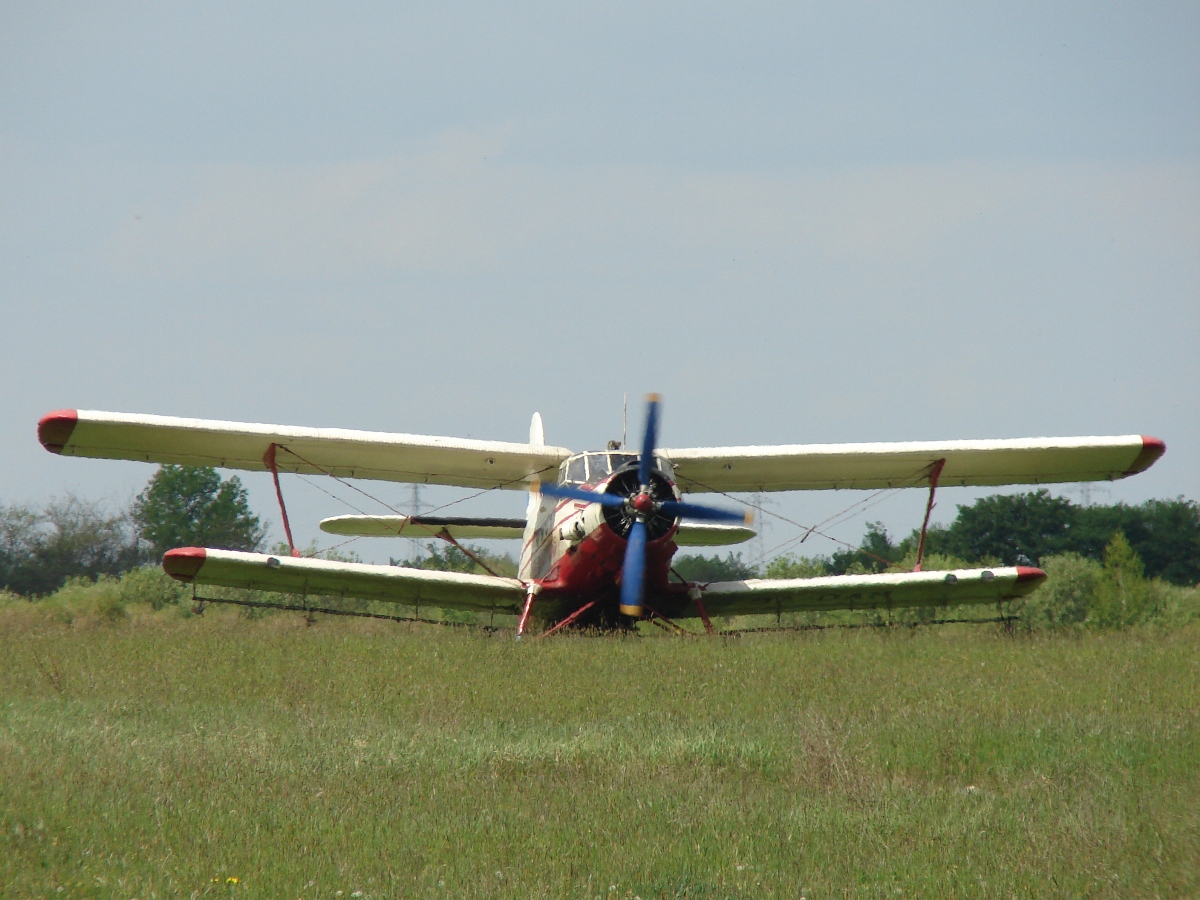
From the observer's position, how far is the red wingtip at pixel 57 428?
17183mm

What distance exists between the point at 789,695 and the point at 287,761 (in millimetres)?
5201

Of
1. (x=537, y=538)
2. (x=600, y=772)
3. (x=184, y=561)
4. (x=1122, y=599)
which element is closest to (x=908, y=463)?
(x=537, y=538)

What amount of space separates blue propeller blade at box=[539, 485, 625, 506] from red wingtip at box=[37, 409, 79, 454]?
6701 millimetres

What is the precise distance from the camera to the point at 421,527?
74.8 feet

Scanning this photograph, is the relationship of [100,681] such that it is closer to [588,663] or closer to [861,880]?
[588,663]

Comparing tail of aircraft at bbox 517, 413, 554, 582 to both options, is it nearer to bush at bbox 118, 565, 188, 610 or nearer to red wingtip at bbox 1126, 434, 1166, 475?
red wingtip at bbox 1126, 434, 1166, 475

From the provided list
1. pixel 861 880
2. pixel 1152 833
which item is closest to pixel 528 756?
pixel 861 880

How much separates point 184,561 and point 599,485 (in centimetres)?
599

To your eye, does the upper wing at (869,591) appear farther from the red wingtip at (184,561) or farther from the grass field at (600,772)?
the red wingtip at (184,561)

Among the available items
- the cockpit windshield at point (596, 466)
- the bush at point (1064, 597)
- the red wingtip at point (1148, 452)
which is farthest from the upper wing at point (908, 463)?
the bush at point (1064, 597)

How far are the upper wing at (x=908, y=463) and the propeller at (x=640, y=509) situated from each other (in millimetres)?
2003

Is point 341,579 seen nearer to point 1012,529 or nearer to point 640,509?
point 640,509

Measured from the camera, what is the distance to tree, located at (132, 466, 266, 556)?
5247 centimetres

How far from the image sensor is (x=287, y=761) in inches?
357
